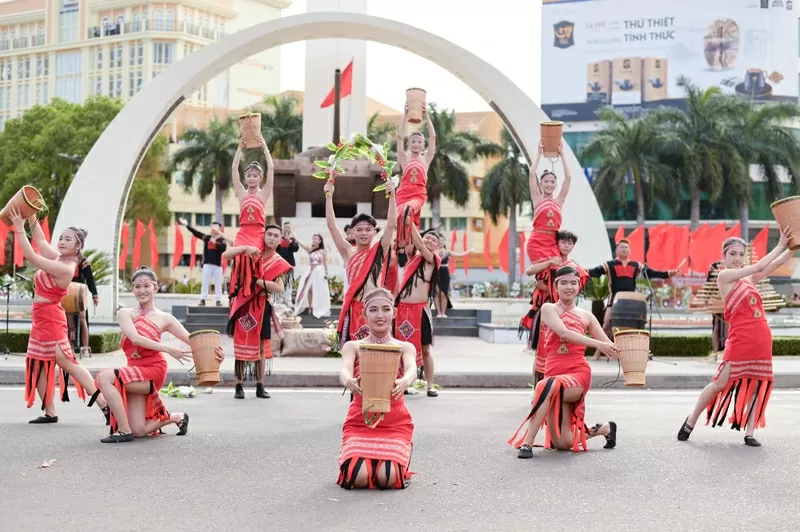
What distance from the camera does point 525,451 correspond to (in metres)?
7.34

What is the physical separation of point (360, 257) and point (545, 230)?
8.08 feet

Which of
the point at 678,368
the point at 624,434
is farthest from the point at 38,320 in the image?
the point at 678,368

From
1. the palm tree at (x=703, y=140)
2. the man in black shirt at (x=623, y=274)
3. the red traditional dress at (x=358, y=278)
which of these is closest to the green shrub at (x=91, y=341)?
the man in black shirt at (x=623, y=274)

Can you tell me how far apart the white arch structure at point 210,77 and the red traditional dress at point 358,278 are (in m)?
15.3

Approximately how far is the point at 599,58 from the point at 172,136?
33.7 metres

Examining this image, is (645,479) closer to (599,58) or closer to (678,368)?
(678,368)

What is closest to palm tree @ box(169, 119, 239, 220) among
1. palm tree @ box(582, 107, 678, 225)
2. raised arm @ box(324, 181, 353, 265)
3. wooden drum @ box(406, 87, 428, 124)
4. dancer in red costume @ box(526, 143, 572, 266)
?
palm tree @ box(582, 107, 678, 225)

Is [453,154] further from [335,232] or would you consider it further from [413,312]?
[335,232]

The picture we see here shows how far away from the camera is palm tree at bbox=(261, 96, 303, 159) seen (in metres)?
56.6

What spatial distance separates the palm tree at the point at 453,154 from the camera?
2260 inches

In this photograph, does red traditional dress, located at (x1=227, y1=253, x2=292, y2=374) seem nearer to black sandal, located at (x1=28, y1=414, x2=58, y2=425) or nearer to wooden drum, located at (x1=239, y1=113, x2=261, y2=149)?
wooden drum, located at (x1=239, y1=113, x2=261, y2=149)

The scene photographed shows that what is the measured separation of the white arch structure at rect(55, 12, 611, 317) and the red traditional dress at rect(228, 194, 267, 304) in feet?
44.4

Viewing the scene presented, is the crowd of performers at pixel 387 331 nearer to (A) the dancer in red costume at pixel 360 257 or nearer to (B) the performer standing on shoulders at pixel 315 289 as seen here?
(A) the dancer in red costume at pixel 360 257

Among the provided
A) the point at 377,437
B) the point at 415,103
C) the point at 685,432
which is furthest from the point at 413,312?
the point at 377,437
